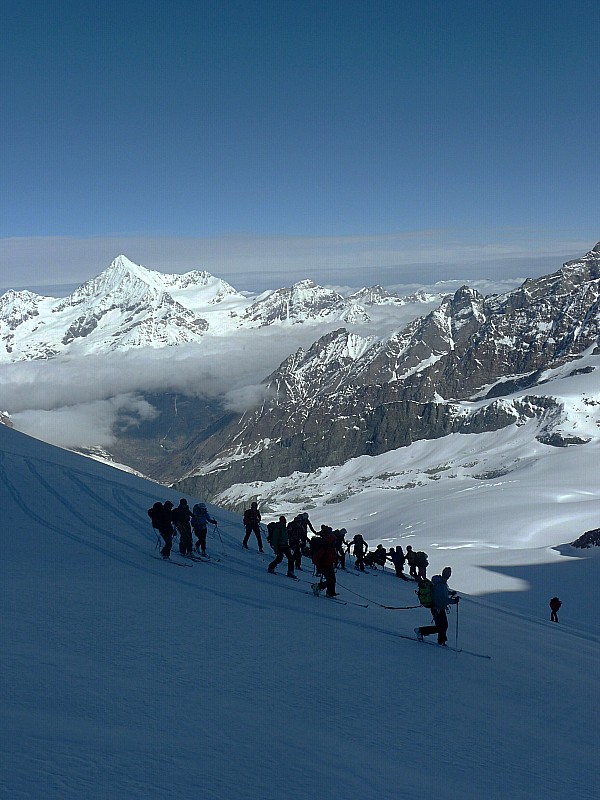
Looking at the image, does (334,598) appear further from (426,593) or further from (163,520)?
(163,520)

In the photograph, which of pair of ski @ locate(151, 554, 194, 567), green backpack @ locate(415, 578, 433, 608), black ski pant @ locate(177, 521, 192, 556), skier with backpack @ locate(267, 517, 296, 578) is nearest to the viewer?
green backpack @ locate(415, 578, 433, 608)

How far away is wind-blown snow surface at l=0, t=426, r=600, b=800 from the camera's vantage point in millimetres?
7145

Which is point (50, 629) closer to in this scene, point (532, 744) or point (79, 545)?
point (532, 744)

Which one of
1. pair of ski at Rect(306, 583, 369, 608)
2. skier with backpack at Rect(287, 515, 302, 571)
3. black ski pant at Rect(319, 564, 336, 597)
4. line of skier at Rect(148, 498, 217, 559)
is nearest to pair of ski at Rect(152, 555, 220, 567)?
line of skier at Rect(148, 498, 217, 559)

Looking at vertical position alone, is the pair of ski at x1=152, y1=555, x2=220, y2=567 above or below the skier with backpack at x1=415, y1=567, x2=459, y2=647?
below

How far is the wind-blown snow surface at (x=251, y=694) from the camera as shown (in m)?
7.14

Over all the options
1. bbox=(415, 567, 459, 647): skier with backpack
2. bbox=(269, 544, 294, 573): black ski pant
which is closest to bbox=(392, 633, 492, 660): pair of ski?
bbox=(415, 567, 459, 647): skier with backpack

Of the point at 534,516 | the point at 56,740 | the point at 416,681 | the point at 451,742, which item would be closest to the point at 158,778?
the point at 56,740

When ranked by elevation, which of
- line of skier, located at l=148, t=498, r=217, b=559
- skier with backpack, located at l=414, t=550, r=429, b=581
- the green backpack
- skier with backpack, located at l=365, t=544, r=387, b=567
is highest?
line of skier, located at l=148, t=498, r=217, b=559

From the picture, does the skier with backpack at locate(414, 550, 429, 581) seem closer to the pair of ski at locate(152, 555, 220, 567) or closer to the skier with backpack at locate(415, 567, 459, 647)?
the pair of ski at locate(152, 555, 220, 567)

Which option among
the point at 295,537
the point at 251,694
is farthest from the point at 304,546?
the point at 251,694

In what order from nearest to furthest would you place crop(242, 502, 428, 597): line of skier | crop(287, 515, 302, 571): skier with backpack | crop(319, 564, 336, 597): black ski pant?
crop(242, 502, 428, 597): line of skier → crop(319, 564, 336, 597): black ski pant → crop(287, 515, 302, 571): skier with backpack

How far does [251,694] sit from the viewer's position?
9969mm

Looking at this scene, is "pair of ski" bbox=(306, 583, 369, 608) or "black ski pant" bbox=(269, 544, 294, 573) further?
"black ski pant" bbox=(269, 544, 294, 573)
